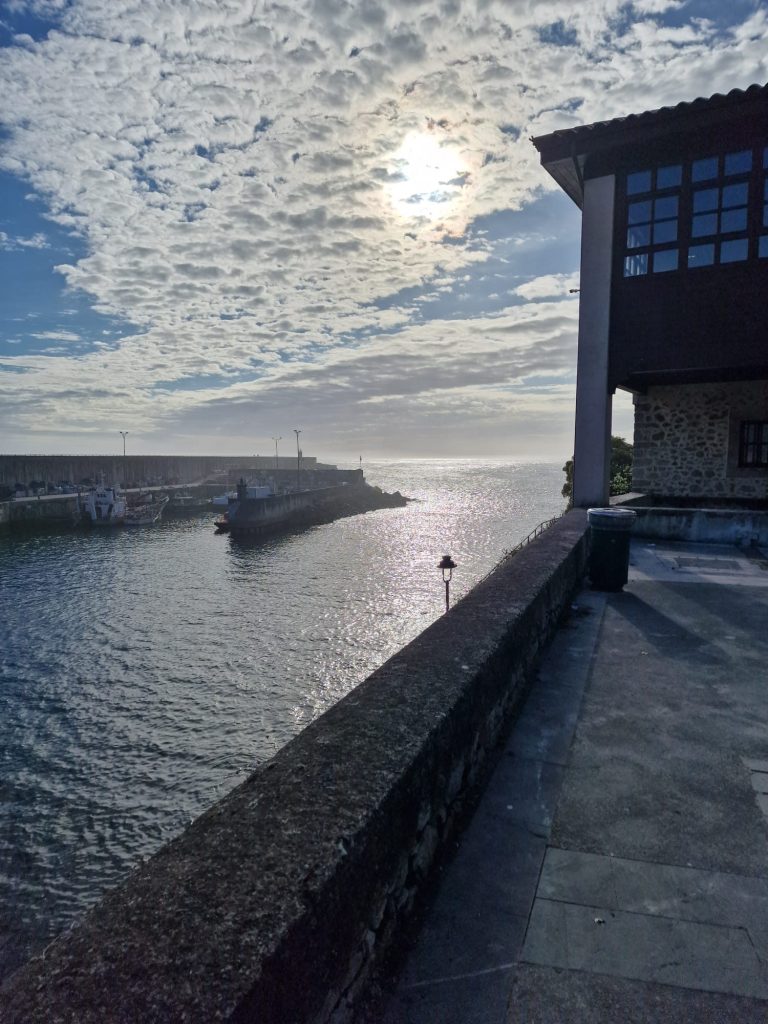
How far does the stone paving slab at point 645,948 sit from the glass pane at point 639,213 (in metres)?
14.0

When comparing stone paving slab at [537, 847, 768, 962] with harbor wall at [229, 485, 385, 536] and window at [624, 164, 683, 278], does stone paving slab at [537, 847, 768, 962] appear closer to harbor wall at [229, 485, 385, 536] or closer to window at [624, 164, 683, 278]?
window at [624, 164, 683, 278]

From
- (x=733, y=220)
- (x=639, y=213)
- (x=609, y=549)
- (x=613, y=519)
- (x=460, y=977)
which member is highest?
(x=639, y=213)

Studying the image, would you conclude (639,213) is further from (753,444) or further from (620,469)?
(620,469)

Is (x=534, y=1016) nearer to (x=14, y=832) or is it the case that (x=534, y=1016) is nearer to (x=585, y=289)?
(x=585, y=289)

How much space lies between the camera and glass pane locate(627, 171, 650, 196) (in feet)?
41.5

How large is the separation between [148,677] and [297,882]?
23358mm

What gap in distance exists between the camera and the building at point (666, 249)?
38.5ft

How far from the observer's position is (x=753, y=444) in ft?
51.8

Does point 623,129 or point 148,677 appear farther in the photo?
point 148,677

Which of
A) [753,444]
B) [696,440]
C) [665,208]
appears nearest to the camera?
[665,208]

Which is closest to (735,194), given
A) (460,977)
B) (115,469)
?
(460,977)

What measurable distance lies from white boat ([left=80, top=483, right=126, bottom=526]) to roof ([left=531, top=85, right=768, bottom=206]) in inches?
2476

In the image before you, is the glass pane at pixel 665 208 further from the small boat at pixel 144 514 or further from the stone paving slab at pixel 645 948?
the small boat at pixel 144 514

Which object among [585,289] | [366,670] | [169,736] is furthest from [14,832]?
[585,289]
